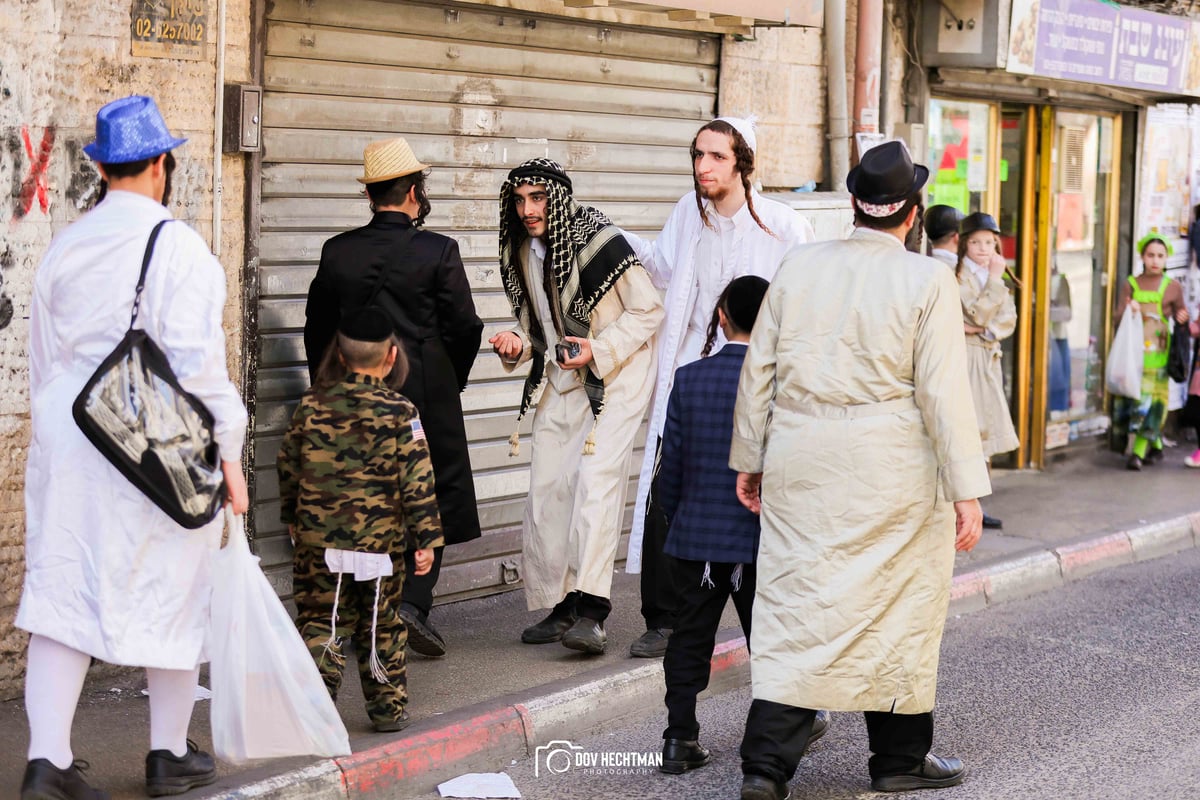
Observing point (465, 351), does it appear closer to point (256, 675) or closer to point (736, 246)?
point (736, 246)

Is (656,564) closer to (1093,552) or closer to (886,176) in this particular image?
(886,176)

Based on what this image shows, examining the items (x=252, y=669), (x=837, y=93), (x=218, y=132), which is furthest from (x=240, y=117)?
(x=837, y=93)

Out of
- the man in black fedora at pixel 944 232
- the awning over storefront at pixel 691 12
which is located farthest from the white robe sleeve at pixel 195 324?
the man in black fedora at pixel 944 232

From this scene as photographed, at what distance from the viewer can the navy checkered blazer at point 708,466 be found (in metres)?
5.03

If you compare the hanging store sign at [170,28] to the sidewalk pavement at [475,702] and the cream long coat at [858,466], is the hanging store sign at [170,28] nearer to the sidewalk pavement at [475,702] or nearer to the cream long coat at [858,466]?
the sidewalk pavement at [475,702]

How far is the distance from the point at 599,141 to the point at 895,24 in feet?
10.4

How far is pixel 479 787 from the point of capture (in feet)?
16.7

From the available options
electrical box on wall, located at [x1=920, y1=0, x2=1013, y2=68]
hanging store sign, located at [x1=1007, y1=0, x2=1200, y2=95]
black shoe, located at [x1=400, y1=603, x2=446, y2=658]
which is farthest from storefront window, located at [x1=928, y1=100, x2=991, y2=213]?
black shoe, located at [x1=400, y1=603, x2=446, y2=658]

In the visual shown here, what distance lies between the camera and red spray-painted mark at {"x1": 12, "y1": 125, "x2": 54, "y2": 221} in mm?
5414

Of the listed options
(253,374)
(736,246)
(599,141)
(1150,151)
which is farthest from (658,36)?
(1150,151)

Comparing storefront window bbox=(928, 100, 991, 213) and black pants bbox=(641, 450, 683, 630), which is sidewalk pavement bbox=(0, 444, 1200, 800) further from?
storefront window bbox=(928, 100, 991, 213)

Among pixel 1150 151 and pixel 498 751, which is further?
pixel 1150 151

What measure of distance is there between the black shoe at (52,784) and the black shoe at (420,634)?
1845 mm

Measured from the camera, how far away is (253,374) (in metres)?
6.36
